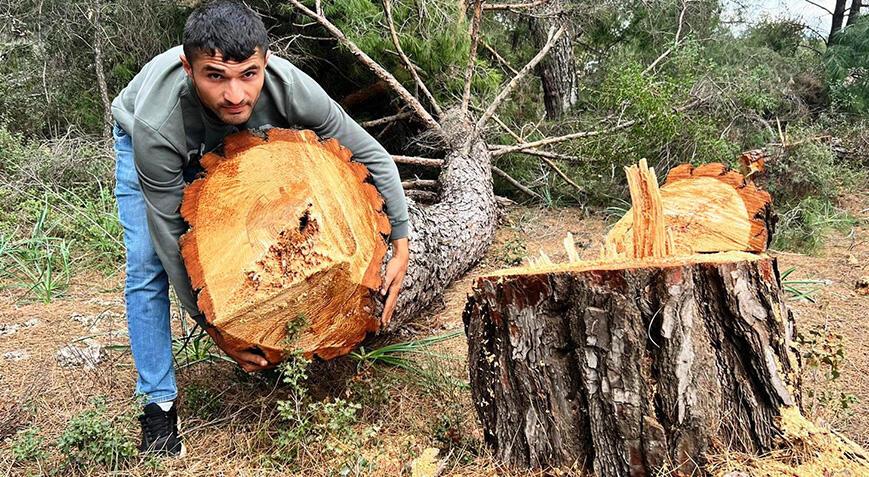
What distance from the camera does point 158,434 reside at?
182cm

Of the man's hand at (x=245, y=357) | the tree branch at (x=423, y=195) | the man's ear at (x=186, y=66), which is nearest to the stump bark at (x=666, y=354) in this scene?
Result: the man's hand at (x=245, y=357)

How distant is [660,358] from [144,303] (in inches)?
58.6

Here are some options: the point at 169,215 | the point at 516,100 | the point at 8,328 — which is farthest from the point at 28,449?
the point at 516,100

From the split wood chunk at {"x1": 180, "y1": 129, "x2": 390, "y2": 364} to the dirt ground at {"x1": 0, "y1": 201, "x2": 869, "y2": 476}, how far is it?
12.9 inches

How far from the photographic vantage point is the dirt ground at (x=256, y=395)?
178cm

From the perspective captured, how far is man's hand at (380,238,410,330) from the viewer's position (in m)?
1.92

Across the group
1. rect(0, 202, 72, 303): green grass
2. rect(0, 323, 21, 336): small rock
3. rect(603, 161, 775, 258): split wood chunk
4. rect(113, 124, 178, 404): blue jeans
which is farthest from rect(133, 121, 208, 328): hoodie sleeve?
rect(0, 202, 72, 303): green grass

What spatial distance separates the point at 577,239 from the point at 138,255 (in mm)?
3210

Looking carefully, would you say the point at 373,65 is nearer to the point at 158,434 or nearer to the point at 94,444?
the point at 158,434

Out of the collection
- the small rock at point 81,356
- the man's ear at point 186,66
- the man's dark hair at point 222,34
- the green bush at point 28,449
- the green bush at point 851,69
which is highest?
the green bush at point 851,69

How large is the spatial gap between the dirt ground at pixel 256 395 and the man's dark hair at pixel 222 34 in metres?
1.05

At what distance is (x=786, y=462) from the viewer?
1474 mm

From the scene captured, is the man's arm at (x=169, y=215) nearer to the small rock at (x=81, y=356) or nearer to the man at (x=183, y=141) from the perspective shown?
the man at (x=183, y=141)

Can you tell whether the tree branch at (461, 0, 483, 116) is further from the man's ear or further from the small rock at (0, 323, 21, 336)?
the small rock at (0, 323, 21, 336)
